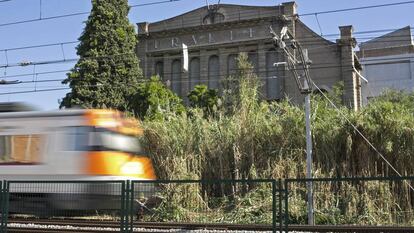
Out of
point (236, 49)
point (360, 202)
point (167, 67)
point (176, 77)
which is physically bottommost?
point (360, 202)

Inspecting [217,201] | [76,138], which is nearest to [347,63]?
[217,201]

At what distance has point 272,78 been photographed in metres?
39.4

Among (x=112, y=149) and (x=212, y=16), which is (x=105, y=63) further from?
(x=112, y=149)

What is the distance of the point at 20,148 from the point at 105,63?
2146 cm

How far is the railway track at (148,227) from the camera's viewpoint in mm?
10459

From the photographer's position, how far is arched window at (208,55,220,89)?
41.4 metres

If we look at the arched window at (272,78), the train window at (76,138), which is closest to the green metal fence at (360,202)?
the train window at (76,138)

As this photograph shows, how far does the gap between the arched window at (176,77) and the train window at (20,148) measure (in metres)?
27.2

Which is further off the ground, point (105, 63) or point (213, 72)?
point (213, 72)

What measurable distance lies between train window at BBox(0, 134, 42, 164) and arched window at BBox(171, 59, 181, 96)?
27.2 m

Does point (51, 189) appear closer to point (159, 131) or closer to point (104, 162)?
point (104, 162)

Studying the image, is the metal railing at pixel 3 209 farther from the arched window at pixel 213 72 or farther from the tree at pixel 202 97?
the arched window at pixel 213 72

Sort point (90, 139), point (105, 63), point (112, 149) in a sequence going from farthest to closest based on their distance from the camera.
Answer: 1. point (105, 63)
2. point (112, 149)
3. point (90, 139)

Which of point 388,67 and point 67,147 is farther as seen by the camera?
point 388,67
